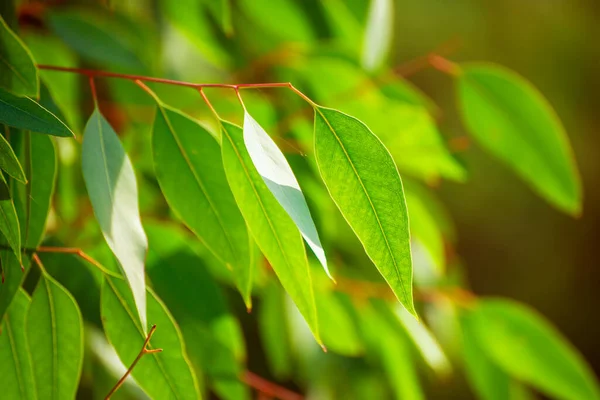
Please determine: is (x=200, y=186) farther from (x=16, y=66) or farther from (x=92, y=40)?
(x=92, y=40)

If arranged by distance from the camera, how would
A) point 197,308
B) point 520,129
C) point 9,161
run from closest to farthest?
point 9,161, point 197,308, point 520,129

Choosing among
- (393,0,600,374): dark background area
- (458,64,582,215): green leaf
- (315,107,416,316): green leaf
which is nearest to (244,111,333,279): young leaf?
(315,107,416,316): green leaf

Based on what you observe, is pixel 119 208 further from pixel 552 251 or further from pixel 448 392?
pixel 552 251

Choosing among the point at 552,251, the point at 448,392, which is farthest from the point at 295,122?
the point at 552,251

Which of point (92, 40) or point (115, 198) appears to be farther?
point (92, 40)

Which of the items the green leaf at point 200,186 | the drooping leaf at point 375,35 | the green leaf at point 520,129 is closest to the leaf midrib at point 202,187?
the green leaf at point 200,186

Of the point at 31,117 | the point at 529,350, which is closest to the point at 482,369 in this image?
the point at 529,350
